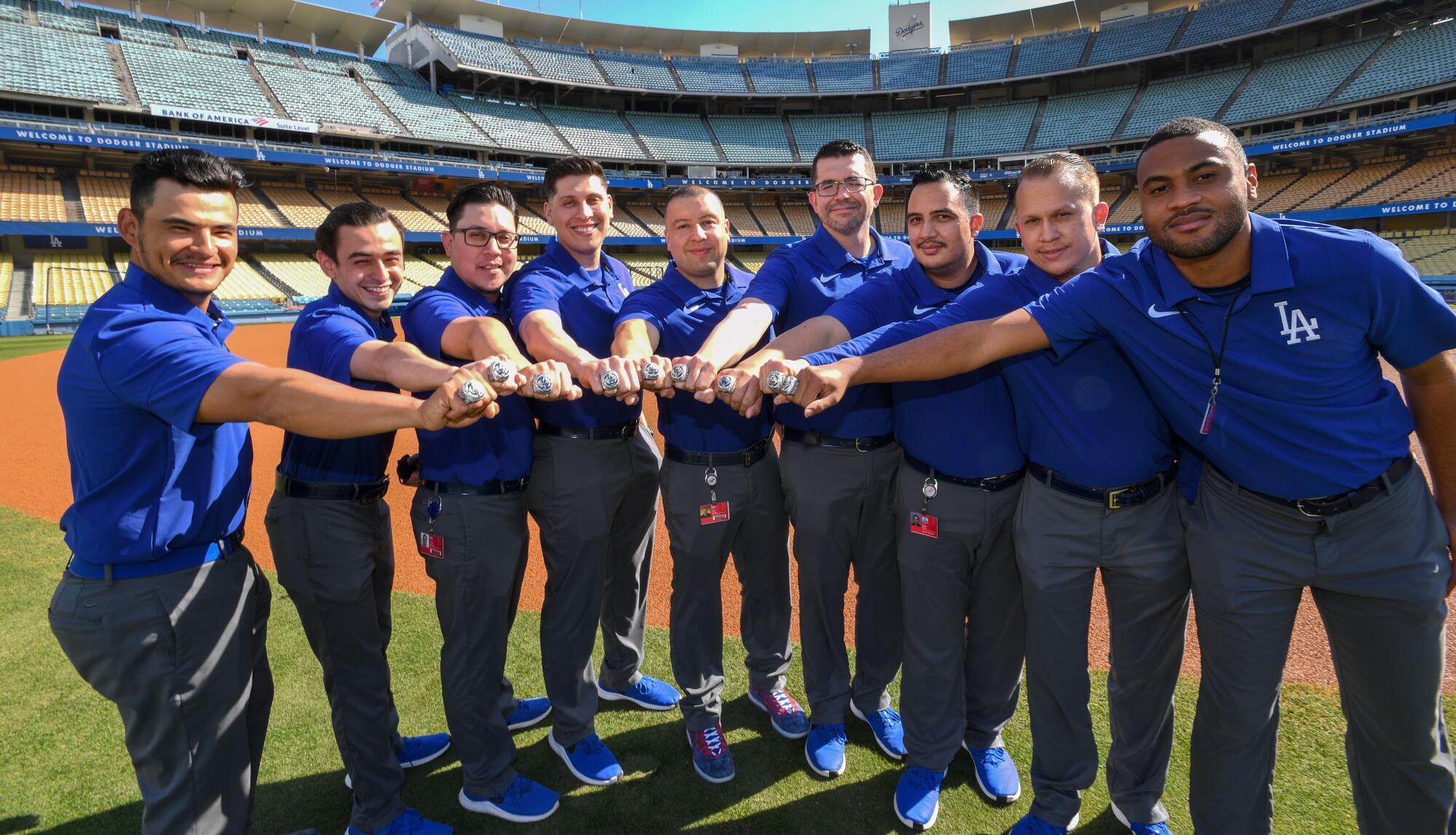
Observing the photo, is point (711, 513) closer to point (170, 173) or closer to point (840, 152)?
point (840, 152)

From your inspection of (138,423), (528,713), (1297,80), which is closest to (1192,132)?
(138,423)

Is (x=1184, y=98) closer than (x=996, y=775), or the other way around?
(x=996, y=775)

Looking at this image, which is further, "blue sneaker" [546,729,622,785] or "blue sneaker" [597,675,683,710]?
"blue sneaker" [597,675,683,710]

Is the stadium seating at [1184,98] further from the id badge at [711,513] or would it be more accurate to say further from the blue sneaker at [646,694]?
the blue sneaker at [646,694]

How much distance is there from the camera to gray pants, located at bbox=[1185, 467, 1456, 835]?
236 centimetres

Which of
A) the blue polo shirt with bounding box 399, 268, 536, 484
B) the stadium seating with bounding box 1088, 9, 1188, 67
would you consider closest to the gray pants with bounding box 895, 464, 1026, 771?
the blue polo shirt with bounding box 399, 268, 536, 484

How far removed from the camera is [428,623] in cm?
502

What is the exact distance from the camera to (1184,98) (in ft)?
113

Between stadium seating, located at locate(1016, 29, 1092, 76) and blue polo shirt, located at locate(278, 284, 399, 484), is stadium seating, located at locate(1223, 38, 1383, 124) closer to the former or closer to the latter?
stadium seating, located at locate(1016, 29, 1092, 76)

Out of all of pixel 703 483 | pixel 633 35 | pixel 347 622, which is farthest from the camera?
pixel 633 35

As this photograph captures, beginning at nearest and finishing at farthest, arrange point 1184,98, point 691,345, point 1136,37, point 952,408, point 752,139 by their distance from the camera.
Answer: point 952,408
point 691,345
point 1184,98
point 1136,37
point 752,139

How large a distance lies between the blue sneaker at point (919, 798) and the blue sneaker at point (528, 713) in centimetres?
195

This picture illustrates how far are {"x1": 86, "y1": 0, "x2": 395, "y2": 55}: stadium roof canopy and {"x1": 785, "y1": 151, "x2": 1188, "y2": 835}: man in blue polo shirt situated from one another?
4226 cm

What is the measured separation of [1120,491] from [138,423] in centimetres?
356
